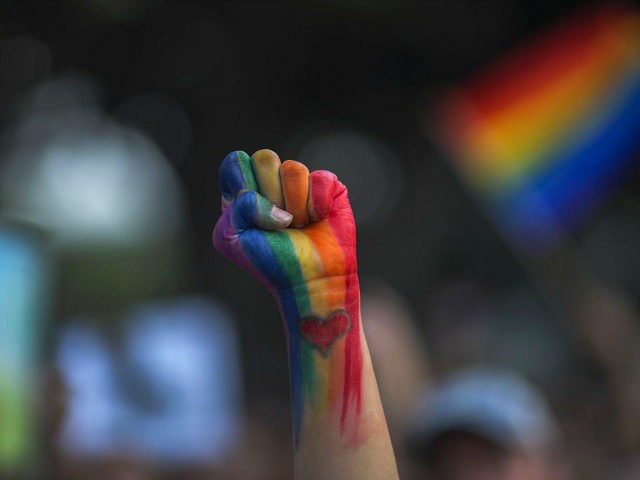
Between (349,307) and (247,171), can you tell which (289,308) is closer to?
(349,307)

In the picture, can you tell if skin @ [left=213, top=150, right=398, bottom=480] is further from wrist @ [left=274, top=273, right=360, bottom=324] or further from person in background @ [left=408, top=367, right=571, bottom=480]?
person in background @ [left=408, top=367, right=571, bottom=480]

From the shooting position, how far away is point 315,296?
2.53 meters

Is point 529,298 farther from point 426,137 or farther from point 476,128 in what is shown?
point 476,128

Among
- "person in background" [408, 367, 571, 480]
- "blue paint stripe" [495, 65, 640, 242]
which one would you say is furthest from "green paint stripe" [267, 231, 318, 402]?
"blue paint stripe" [495, 65, 640, 242]

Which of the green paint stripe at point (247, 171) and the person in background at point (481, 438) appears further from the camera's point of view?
the person in background at point (481, 438)

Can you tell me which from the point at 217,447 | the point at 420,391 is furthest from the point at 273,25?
the point at 420,391

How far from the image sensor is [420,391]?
4.45 metres

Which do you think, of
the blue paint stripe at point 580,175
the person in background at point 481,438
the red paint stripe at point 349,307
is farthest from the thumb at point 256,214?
the blue paint stripe at point 580,175

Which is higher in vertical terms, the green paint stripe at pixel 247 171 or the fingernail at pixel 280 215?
the green paint stripe at pixel 247 171

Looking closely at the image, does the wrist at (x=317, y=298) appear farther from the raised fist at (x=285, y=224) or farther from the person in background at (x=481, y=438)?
the person in background at (x=481, y=438)

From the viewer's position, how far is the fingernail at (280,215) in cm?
247

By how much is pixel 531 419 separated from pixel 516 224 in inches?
89.1

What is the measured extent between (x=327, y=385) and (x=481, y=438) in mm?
1287

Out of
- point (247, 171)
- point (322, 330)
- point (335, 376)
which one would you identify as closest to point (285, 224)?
point (247, 171)
